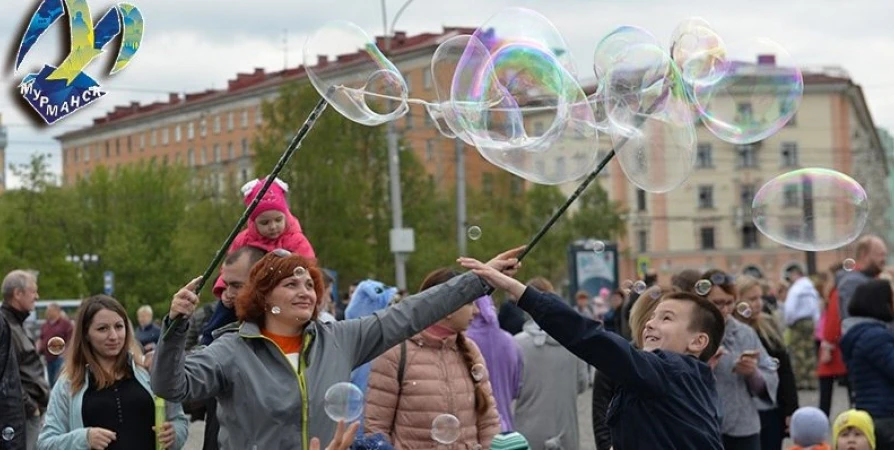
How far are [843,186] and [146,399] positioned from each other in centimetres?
388

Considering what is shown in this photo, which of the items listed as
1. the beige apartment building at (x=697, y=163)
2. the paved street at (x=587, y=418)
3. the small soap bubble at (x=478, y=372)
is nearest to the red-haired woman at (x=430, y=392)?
the small soap bubble at (x=478, y=372)

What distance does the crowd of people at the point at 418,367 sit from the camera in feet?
18.4

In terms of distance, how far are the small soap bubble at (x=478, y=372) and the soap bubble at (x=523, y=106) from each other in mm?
937

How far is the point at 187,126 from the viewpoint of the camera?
103 m

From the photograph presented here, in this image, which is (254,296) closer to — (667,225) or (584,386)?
(584,386)

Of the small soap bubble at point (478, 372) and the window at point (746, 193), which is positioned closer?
the small soap bubble at point (478, 372)

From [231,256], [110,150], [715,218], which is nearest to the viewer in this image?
[231,256]

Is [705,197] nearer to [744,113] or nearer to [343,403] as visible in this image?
[744,113]

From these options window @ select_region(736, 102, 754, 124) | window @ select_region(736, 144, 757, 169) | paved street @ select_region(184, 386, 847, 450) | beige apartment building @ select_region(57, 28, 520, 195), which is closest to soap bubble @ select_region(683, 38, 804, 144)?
window @ select_region(736, 102, 754, 124)

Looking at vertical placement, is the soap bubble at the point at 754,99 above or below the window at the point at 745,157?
below

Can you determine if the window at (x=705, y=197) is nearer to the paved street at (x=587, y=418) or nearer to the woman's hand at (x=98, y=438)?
the paved street at (x=587, y=418)

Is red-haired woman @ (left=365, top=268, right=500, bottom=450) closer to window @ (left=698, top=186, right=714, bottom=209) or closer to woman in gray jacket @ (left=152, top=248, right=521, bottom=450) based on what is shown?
woman in gray jacket @ (left=152, top=248, right=521, bottom=450)

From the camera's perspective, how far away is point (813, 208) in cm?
A: 863

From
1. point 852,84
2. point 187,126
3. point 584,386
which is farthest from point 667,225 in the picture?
point 584,386
